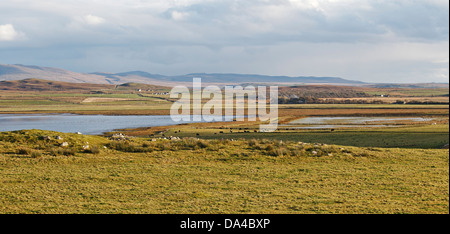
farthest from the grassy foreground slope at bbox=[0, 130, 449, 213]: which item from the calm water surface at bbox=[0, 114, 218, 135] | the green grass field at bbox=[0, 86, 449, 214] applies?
the calm water surface at bbox=[0, 114, 218, 135]

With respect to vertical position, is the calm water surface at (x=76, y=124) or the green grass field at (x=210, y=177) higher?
the green grass field at (x=210, y=177)

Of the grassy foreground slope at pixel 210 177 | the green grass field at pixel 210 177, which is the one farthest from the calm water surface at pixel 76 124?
the green grass field at pixel 210 177

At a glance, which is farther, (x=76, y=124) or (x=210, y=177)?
(x=76, y=124)

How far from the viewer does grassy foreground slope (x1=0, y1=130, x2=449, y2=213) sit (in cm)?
1375

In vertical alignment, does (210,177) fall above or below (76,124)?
above

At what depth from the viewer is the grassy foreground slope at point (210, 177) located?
13.8 m

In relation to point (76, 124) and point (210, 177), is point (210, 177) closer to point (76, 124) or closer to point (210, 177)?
point (210, 177)

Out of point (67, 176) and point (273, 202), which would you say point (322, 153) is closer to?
point (273, 202)

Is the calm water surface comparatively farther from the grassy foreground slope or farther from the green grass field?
the green grass field

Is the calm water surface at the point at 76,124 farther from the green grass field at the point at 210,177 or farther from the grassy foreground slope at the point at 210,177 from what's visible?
the green grass field at the point at 210,177

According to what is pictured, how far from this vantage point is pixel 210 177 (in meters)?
18.7

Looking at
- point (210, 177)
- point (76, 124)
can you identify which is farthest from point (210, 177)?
point (76, 124)
